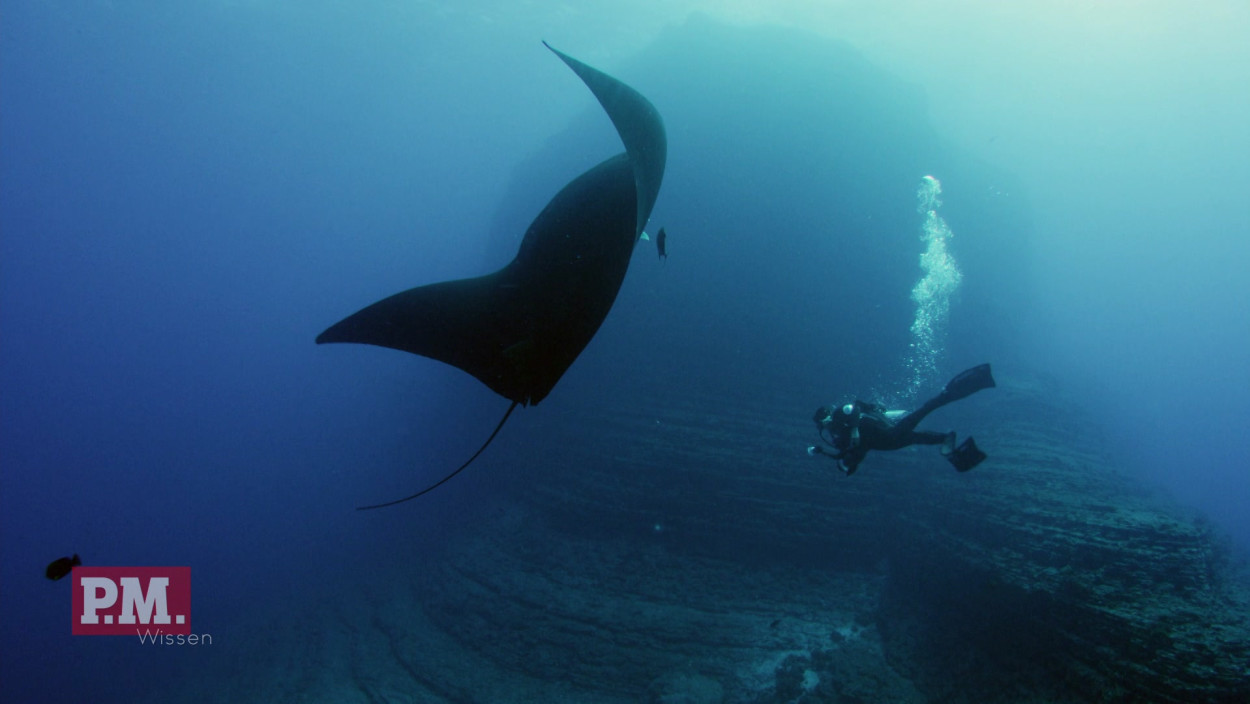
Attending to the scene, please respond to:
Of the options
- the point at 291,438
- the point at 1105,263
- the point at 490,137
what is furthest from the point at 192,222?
the point at 1105,263

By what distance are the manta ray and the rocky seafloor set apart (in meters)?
8.59

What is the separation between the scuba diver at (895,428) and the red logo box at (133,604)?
27764mm

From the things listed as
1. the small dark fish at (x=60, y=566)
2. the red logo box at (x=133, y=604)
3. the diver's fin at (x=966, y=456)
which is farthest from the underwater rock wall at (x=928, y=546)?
the red logo box at (x=133, y=604)

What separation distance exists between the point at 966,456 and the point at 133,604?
3225cm

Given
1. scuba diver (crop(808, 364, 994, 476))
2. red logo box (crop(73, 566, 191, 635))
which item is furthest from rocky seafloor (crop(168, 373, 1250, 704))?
red logo box (crop(73, 566, 191, 635))

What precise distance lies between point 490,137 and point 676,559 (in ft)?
221

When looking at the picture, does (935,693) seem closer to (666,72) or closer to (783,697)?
(783,697)

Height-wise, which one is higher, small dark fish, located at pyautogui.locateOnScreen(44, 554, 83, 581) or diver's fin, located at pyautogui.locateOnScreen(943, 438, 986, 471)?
diver's fin, located at pyautogui.locateOnScreen(943, 438, 986, 471)

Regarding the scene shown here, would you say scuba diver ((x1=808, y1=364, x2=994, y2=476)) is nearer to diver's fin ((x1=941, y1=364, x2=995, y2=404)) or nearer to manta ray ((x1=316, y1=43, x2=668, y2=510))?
diver's fin ((x1=941, y1=364, x2=995, y2=404))

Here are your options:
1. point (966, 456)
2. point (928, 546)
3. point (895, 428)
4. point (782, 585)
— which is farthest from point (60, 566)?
point (928, 546)

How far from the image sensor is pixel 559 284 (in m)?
2.95

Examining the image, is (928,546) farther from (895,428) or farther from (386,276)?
(386,276)

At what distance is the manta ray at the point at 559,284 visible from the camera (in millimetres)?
2766

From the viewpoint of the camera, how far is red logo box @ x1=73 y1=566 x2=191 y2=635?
69.5 ft
